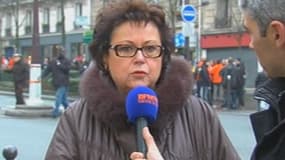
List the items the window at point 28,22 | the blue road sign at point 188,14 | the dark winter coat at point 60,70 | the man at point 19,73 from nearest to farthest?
the dark winter coat at point 60,70, the man at point 19,73, the blue road sign at point 188,14, the window at point 28,22

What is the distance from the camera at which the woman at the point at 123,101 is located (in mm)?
2982

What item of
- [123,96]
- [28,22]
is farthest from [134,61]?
[28,22]

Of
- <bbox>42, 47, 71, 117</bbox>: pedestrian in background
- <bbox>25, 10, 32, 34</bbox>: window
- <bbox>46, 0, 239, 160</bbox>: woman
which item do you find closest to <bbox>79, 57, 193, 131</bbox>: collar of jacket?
<bbox>46, 0, 239, 160</bbox>: woman

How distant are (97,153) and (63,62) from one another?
15.3 metres

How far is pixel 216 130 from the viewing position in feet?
10.2

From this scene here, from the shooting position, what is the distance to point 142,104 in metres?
2.63

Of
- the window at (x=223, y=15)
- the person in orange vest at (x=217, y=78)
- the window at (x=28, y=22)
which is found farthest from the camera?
the window at (x=28, y=22)

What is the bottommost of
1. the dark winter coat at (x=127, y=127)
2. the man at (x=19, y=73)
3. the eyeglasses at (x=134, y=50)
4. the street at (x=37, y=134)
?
the street at (x=37, y=134)

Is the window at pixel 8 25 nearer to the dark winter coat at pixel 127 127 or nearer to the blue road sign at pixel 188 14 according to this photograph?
the blue road sign at pixel 188 14

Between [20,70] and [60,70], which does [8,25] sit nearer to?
[20,70]

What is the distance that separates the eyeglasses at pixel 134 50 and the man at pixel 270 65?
0.76 metres

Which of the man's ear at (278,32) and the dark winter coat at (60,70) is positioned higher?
the man's ear at (278,32)

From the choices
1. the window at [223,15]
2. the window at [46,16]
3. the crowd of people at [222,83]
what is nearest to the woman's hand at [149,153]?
the crowd of people at [222,83]

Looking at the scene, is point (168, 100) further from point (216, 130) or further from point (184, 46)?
point (184, 46)
